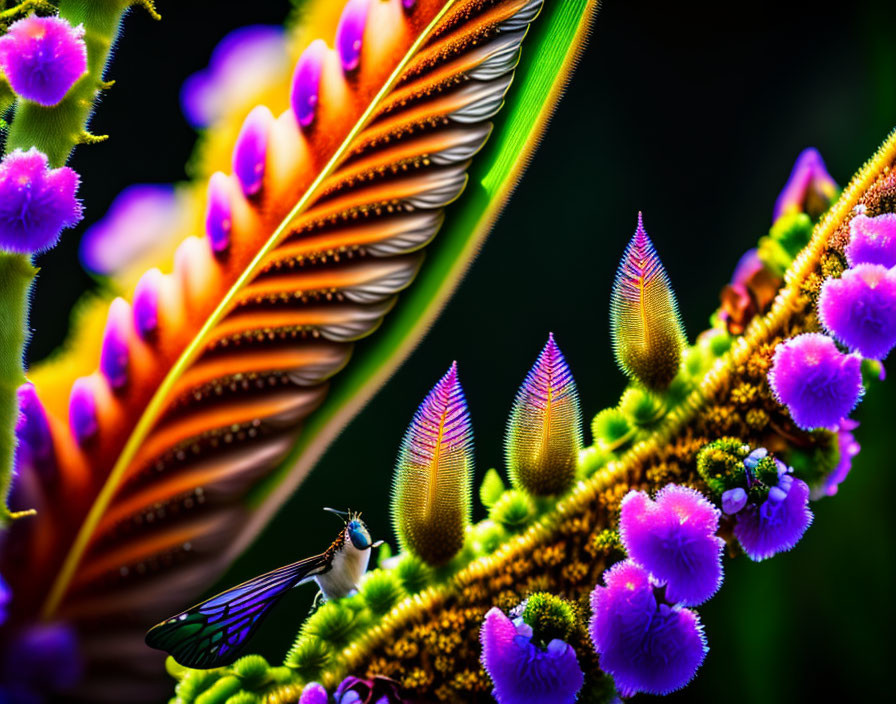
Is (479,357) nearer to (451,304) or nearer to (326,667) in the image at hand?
(451,304)

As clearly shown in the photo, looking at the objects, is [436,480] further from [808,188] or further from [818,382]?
[808,188]

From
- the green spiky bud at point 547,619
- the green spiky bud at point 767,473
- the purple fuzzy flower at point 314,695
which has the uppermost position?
the green spiky bud at point 767,473

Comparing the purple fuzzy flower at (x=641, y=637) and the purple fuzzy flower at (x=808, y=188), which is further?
the purple fuzzy flower at (x=808, y=188)

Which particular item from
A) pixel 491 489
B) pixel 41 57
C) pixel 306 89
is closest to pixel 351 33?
pixel 306 89

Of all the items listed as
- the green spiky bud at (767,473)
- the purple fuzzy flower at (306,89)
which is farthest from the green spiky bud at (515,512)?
the purple fuzzy flower at (306,89)

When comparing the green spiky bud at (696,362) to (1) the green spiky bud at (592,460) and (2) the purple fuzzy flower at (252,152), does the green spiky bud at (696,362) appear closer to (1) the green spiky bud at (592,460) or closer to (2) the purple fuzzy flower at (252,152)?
(1) the green spiky bud at (592,460)

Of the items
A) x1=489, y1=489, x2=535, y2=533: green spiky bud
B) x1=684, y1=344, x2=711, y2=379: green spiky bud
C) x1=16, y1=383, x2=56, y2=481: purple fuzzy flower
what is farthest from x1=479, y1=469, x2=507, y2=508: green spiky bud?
x1=16, y1=383, x2=56, y2=481: purple fuzzy flower
